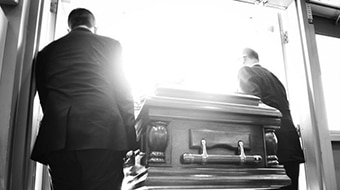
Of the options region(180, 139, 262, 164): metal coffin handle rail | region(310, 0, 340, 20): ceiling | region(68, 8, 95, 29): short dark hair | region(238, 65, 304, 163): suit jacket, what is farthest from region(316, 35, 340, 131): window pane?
region(68, 8, 95, 29): short dark hair

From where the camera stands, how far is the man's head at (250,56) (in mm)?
2482

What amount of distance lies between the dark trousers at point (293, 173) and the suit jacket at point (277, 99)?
0.14ft

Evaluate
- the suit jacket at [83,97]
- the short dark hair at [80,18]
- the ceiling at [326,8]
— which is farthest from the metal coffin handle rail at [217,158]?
the ceiling at [326,8]

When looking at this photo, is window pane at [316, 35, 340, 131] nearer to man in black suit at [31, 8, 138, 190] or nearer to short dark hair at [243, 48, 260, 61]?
short dark hair at [243, 48, 260, 61]

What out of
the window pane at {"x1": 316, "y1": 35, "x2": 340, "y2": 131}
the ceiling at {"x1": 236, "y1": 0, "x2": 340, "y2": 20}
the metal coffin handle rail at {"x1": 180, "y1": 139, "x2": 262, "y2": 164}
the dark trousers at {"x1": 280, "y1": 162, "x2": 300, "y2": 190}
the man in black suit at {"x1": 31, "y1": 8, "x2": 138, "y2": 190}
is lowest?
the dark trousers at {"x1": 280, "y1": 162, "x2": 300, "y2": 190}

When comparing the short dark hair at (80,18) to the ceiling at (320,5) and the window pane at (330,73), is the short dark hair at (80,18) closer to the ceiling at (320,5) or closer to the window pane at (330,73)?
the ceiling at (320,5)

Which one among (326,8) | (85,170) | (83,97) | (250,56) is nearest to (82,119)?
(83,97)

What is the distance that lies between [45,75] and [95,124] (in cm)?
37

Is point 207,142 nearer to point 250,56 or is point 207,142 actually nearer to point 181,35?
point 250,56

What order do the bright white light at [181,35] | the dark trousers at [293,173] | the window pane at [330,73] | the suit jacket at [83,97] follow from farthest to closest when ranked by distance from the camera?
the bright white light at [181,35] < the window pane at [330,73] < the dark trousers at [293,173] < the suit jacket at [83,97]

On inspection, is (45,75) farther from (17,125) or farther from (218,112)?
(218,112)

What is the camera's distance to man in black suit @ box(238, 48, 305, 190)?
2107 mm

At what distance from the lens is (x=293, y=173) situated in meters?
2.12

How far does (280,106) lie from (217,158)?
1.04m
